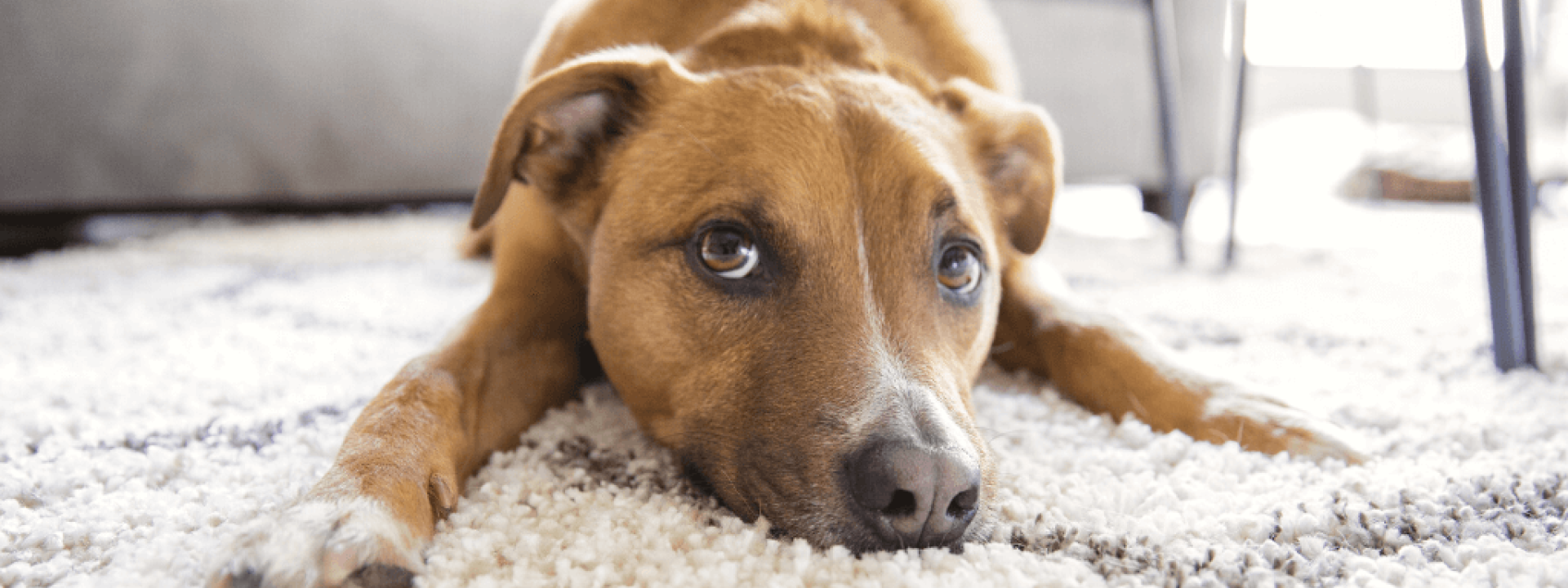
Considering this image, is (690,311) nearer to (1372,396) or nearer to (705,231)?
(705,231)

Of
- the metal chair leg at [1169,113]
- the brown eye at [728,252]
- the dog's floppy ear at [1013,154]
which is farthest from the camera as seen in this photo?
the metal chair leg at [1169,113]

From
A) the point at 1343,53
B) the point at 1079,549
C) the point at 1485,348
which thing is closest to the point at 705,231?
the point at 1079,549

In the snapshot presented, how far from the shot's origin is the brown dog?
3.50ft

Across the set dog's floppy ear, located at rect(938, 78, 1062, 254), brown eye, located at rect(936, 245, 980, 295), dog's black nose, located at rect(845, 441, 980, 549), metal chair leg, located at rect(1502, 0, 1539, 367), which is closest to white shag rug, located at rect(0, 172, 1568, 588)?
dog's black nose, located at rect(845, 441, 980, 549)

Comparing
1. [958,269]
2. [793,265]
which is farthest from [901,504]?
[958,269]

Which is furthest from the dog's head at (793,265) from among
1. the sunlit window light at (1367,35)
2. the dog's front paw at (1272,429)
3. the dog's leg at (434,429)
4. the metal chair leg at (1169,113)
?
the sunlit window light at (1367,35)

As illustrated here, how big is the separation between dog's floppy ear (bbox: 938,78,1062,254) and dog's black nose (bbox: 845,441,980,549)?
3.01ft

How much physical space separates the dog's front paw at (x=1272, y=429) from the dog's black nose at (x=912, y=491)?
649 mm

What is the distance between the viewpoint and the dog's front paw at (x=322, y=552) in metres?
0.93

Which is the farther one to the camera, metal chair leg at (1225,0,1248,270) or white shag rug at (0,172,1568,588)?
metal chair leg at (1225,0,1248,270)

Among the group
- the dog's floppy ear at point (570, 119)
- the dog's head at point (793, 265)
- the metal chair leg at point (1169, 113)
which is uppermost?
the dog's floppy ear at point (570, 119)

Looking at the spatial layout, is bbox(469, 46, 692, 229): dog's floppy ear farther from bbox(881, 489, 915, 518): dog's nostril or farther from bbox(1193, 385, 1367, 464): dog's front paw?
bbox(1193, 385, 1367, 464): dog's front paw

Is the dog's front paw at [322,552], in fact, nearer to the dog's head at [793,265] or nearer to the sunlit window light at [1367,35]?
the dog's head at [793,265]

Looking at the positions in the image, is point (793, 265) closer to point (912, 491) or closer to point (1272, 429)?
point (912, 491)
